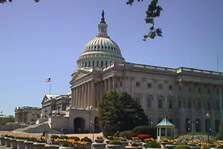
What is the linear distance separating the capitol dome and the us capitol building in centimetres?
1661

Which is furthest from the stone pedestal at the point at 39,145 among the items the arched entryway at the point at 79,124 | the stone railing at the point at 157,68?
the arched entryway at the point at 79,124

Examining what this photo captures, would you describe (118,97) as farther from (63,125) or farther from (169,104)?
(169,104)

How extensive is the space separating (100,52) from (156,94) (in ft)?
123

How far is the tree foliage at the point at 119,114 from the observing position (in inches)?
2480

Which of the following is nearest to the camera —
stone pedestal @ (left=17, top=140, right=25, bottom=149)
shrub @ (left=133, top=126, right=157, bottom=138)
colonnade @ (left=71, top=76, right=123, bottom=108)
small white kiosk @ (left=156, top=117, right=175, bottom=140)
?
stone pedestal @ (left=17, top=140, right=25, bottom=149)

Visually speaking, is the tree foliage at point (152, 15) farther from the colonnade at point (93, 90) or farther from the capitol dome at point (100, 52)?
the capitol dome at point (100, 52)

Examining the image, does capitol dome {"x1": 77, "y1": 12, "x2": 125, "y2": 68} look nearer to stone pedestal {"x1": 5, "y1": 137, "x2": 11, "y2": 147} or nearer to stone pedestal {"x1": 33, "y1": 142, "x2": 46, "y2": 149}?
stone pedestal {"x1": 5, "y1": 137, "x2": 11, "y2": 147}

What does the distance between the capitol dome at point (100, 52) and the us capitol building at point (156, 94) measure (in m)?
16.6

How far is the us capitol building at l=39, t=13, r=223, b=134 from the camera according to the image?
85.7 meters

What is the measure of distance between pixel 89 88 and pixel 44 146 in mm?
66946

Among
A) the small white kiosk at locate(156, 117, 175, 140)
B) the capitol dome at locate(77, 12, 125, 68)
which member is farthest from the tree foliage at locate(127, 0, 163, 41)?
the capitol dome at locate(77, 12, 125, 68)

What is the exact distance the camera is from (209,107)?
96062 millimetres

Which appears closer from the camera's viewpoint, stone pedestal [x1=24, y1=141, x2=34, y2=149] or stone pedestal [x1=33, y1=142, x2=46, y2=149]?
stone pedestal [x1=33, y1=142, x2=46, y2=149]

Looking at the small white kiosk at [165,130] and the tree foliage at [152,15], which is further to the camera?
the small white kiosk at [165,130]
